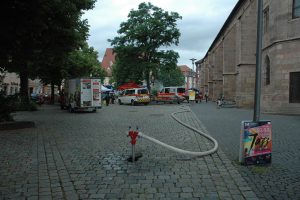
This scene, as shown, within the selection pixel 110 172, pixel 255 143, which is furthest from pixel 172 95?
pixel 110 172

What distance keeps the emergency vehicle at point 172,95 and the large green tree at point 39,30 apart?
98.9ft

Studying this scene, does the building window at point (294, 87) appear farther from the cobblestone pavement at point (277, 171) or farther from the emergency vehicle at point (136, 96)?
the emergency vehicle at point (136, 96)

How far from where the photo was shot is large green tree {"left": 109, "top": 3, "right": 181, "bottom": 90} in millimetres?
49812

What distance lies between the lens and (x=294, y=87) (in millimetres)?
24547

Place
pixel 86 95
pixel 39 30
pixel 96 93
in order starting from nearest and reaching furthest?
pixel 39 30
pixel 86 95
pixel 96 93

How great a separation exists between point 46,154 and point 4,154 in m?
0.96

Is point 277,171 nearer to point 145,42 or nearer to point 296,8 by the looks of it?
point 296,8

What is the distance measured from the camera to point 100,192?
19.4 ft

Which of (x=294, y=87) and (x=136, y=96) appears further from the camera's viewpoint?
(x=136, y=96)

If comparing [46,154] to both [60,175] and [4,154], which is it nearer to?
[4,154]

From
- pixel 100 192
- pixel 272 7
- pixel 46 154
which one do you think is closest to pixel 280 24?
pixel 272 7

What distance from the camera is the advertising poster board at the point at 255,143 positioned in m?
7.78

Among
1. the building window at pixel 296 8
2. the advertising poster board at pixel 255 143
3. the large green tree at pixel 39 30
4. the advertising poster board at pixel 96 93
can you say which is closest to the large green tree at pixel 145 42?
the advertising poster board at pixel 96 93

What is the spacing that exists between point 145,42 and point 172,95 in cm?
778
